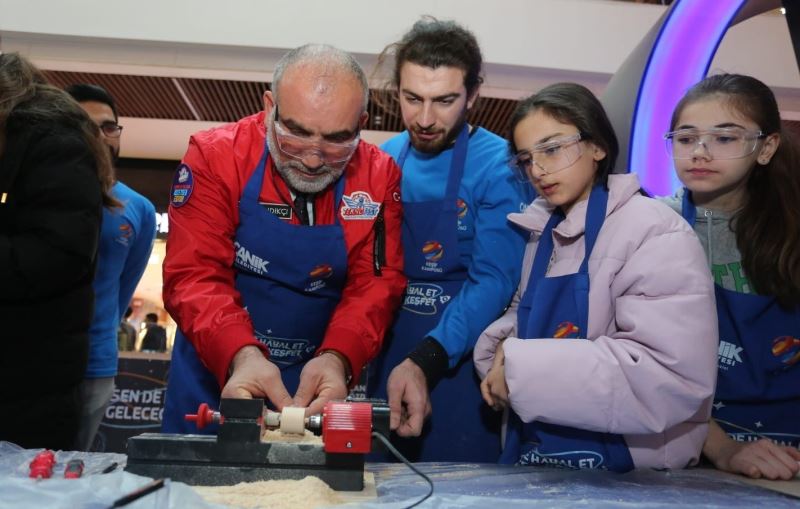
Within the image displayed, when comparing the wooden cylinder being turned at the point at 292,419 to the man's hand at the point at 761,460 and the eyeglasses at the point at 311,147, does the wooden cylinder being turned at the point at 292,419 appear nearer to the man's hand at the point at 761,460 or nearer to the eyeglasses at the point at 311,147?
the eyeglasses at the point at 311,147

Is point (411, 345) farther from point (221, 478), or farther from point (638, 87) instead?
point (638, 87)

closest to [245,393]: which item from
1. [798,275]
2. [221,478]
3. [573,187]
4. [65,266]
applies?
[221,478]

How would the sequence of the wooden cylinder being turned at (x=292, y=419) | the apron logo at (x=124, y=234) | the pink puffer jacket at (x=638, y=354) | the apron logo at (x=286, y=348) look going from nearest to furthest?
the wooden cylinder being turned at (x=292, y=419) < the pink puffer jacket at (x=638, y=354) < the apron logo at (x=286, y=348) < the apron logo at (x=124, y=234)

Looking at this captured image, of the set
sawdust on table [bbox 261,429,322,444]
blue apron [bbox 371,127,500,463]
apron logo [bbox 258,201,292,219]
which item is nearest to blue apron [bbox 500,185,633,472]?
blue apron [bbox 371,127,500,463]

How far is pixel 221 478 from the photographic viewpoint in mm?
1050

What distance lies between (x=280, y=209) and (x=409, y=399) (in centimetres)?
53

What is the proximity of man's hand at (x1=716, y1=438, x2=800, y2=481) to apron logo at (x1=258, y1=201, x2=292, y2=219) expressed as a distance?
3.52ft

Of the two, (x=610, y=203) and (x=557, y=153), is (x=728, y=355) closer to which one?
(x=610, y=203)

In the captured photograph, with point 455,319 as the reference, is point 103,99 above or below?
above

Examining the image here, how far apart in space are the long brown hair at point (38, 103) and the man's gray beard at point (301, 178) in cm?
42

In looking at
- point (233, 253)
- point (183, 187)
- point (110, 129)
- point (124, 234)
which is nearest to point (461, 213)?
point (233, 253)

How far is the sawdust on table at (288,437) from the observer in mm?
1126

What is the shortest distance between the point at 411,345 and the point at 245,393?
0.65 m

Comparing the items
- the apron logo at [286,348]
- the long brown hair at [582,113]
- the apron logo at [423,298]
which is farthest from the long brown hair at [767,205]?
the apron logo at [286,348]
